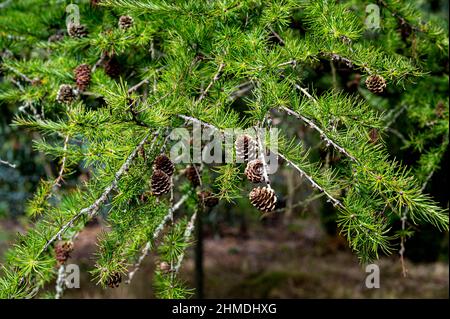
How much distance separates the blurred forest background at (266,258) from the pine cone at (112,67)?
168 centimetres

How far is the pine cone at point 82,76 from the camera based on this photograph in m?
1.59

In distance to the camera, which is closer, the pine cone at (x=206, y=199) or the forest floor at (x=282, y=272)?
the pine cone at (x=206, y=199)

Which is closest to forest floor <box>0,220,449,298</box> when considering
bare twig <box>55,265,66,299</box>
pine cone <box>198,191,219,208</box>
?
bare twig <box>55,265,66,299</box>

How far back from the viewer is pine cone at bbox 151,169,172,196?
3.93 ft

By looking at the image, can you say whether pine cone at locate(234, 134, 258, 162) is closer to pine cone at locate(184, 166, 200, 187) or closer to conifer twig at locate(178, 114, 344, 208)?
conifer twig at locate(178, 114, 344, 208)

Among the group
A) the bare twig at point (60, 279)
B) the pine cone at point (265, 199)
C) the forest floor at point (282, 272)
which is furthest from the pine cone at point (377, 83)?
the forest floor at point (282, 272)

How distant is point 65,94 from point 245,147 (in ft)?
2.42

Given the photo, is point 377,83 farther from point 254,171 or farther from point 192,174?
point 192,174

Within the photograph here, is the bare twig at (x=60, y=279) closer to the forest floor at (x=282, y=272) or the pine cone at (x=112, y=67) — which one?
the pine cone at (x=112, y=67)

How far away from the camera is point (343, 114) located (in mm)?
1213

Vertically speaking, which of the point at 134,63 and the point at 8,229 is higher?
the point at 8,229
